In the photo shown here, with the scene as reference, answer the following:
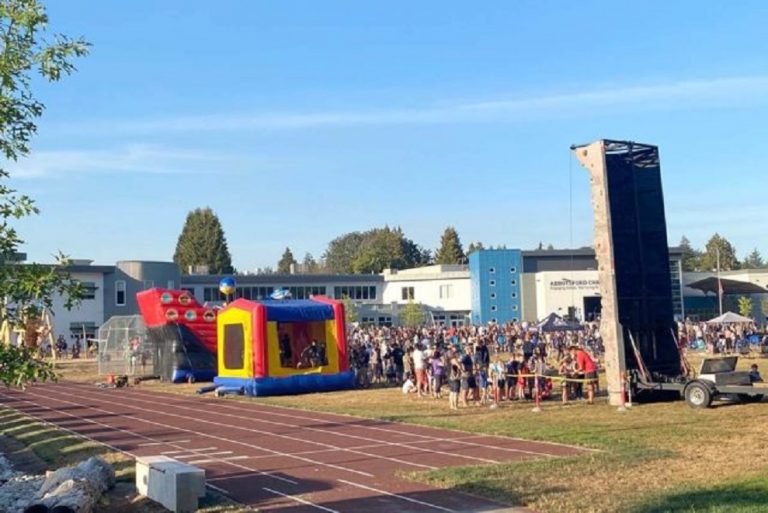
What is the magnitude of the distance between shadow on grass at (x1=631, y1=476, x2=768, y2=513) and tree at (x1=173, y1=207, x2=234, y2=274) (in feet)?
320

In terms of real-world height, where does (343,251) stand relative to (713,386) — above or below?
above

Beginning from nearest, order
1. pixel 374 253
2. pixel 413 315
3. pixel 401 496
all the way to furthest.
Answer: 1. pixel 401 496
2. pixel 413 315
3. pixel 374 253

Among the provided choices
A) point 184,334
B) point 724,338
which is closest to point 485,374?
point 184,334

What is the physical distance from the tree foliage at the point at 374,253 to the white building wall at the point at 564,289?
4806cm

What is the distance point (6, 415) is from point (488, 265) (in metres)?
53.3

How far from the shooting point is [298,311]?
28.6 m

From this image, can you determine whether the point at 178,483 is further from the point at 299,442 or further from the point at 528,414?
the point at 528,414

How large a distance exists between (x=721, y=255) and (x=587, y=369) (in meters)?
110

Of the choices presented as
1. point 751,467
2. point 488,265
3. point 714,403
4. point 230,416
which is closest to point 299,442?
point 230,416

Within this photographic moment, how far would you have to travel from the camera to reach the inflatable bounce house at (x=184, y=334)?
3409 centimetres

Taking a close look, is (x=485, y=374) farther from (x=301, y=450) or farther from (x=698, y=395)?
(x=301, y=450)

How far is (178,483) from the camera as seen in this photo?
10656mm

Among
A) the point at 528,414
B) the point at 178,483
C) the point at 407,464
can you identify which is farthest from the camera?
the point at 528,414

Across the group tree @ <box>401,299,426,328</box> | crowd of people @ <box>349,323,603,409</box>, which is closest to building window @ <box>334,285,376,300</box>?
tree @ <box>401,299,426,328</box>
